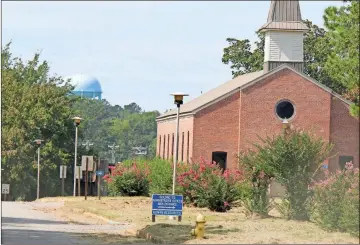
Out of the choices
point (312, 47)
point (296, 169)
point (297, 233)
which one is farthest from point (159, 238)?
point (312, 47)

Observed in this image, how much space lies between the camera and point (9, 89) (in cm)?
7962

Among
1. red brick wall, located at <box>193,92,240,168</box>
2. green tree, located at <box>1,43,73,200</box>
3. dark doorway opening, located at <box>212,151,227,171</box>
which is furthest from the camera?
green tree, located at <box>1,43,73,200</box>

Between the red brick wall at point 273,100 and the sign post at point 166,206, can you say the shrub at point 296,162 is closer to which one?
the sign post at point 166,206

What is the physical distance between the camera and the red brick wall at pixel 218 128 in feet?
225

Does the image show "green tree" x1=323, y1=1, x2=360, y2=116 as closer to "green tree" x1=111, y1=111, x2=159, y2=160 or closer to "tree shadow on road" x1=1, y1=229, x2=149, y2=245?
"tree shadow on road" x1=1, y1=229, x2=149, y2=245

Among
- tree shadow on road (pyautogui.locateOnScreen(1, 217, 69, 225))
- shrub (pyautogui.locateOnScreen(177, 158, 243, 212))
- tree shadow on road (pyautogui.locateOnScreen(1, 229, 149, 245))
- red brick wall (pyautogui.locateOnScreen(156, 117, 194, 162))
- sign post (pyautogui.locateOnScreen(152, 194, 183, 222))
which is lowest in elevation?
tree shadow on road (pyautogui.locateOnScreen(1, 229, 149, 245))

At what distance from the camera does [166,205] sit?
31.8 metres

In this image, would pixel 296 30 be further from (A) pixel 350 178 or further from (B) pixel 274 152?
(A) pixel 350 178

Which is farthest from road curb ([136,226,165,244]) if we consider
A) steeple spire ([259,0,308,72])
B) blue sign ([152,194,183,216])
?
steeple spire ([259,0,308,72])

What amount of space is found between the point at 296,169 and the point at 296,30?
38097 millimetres

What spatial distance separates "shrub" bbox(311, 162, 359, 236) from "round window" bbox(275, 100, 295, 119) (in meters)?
41.1

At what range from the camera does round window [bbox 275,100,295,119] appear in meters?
69.3

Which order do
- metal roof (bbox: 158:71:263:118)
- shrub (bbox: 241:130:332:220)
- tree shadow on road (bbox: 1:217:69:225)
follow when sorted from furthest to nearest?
metal roof (bbox: 158:71:263:118), tree shadow on road (bbox: 1:217:69:225), shrub (bbox: 241:130:332:220)

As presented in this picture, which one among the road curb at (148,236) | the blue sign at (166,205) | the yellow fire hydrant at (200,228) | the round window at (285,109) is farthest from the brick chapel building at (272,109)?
the yellow fire hydrant at (200,228)
